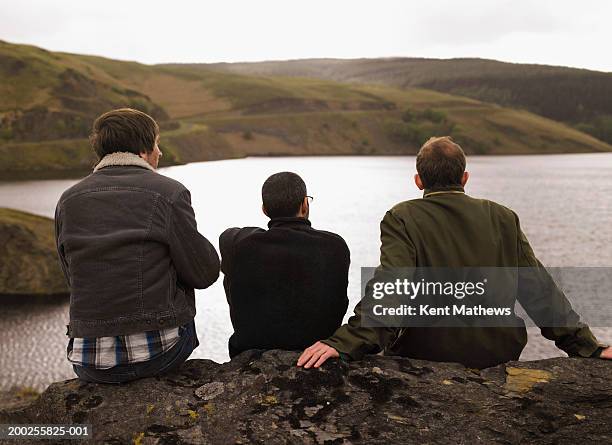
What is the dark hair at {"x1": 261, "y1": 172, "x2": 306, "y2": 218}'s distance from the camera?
4.03 meters

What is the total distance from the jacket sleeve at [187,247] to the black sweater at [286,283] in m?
0.27

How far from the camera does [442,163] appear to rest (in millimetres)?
3957

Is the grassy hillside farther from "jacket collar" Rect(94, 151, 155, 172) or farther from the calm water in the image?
"jacket collar" Rect(94, 151, 155, 172)

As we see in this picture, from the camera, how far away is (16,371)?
48.6 ft

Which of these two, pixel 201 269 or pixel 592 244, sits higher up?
pixel 201 269

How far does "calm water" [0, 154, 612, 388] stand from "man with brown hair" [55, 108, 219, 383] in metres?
12.0

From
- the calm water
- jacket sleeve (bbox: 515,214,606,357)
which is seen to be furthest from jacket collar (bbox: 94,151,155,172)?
the calm water

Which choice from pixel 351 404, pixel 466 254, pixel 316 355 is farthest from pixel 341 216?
pixel 351 404

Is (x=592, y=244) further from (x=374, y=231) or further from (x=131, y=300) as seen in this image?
(x=131, y=300)

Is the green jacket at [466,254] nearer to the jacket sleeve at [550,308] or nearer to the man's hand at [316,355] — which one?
the jacket sleeve at [550,308]

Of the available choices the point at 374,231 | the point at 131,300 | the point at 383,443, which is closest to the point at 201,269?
the point at 131,300

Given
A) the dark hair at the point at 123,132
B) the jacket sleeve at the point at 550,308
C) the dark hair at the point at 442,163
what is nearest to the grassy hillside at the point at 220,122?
the dark hair at the point at 123,132

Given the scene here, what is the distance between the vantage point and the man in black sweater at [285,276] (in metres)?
3.94

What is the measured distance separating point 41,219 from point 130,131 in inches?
861
